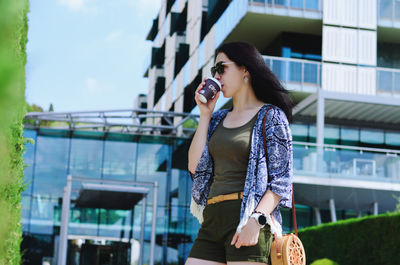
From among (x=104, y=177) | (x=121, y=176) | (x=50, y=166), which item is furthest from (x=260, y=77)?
(x=121, y=176)

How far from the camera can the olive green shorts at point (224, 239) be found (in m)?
3.03

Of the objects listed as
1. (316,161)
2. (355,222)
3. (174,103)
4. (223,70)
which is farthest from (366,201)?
(223,70)

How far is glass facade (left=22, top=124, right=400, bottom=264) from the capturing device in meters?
22.8

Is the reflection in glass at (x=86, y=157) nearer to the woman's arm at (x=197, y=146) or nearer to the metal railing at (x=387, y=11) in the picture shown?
the metal railing at (x=387, y=11)

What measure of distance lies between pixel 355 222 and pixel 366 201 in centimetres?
1062

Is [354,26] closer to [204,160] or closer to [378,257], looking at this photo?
[378,257]

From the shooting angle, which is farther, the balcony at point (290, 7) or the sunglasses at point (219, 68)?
the balcony at point (290, 7)

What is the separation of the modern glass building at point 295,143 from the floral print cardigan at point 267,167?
61.4 feet

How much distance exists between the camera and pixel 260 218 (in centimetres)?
304

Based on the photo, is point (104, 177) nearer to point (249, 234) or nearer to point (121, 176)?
point (121, 176)

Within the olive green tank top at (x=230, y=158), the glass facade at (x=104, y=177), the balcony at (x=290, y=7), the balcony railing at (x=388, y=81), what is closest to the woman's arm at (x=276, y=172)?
the olive green tank top at (x=230, y=158)

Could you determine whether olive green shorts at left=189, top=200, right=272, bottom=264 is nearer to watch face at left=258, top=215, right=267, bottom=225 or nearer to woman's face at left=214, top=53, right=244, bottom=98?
watch face at left=258, top=215, right=267, bottom=225

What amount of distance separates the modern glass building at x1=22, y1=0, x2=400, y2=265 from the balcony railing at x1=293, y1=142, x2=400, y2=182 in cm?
4

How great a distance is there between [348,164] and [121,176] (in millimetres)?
7794
